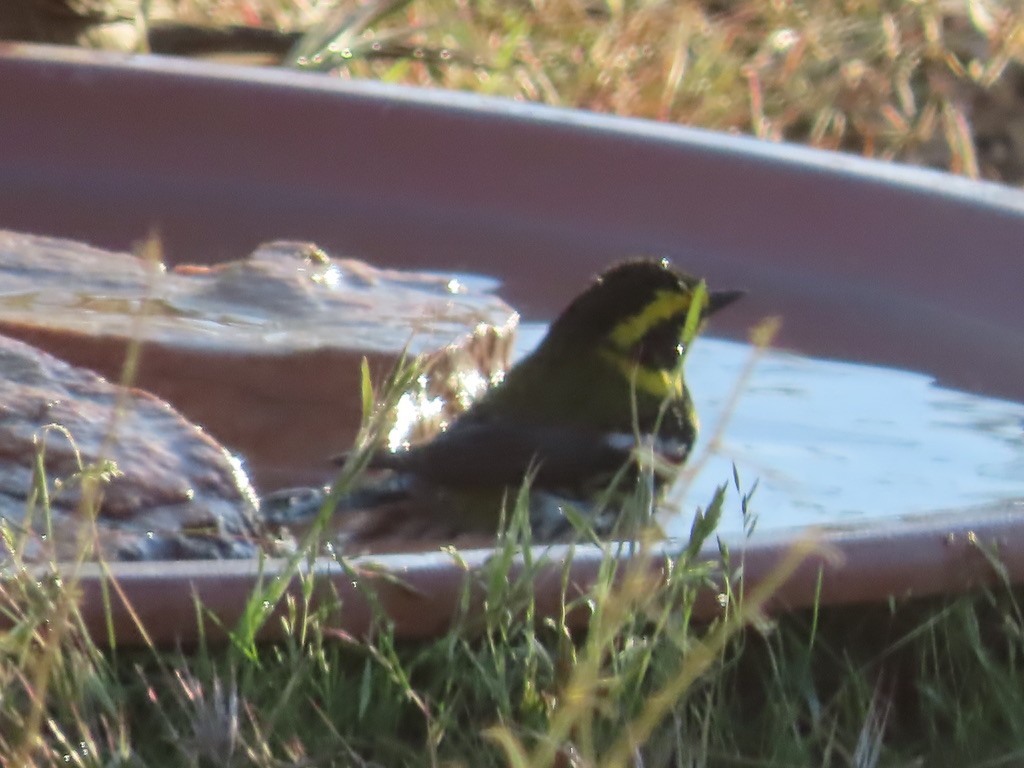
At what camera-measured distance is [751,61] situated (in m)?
6.84

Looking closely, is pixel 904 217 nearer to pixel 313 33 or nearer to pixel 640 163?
pixel 640 163

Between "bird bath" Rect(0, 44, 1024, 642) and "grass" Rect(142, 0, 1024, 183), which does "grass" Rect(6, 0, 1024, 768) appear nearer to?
"bird bath" Rect(0, 44, 1024, 642)

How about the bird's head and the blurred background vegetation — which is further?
the blurred background vegetation

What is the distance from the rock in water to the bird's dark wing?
31 cm

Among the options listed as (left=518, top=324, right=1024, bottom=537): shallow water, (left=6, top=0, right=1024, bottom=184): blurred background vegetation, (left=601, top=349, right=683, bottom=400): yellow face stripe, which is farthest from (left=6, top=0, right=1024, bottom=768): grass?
(left=6, top=0, right=1024, bottom=184): blurred background vegetation

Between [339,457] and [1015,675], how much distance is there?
3.30 feet

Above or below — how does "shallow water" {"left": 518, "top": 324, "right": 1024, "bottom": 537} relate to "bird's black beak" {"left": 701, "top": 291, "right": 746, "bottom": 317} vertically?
below

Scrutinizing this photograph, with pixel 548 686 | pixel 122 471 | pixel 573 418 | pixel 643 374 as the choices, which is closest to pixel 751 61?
pixel 643 374

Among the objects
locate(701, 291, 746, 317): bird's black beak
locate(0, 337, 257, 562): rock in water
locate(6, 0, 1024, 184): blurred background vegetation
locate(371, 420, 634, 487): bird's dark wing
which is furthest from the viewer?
locate(6, 0, 1024, 184): blurred background vegetation

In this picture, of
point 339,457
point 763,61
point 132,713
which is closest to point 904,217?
point 339,457

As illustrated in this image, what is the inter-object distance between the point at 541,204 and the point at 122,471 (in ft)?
6.22

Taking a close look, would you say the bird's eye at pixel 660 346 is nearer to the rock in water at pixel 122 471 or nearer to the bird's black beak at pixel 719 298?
the bird's black beak at pixel 719 298

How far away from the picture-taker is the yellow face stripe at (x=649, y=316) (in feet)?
11.3

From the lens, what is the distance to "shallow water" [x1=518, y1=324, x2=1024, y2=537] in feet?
10.6
